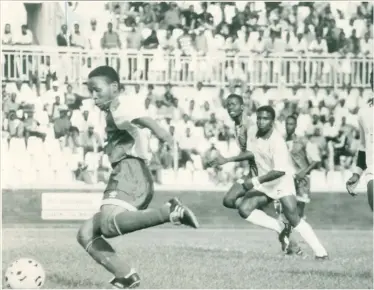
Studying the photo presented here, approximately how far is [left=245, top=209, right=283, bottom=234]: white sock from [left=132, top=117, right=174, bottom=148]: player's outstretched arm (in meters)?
2.78

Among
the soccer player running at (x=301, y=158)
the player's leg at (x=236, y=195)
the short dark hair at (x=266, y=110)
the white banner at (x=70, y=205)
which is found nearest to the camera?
the short dark hair at (x=266, y=110)

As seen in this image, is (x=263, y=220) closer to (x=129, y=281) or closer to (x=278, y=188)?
(x=278, y=188)

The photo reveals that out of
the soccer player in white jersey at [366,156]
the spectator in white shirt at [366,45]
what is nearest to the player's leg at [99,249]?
the soccer player in white jersey at [366,156]

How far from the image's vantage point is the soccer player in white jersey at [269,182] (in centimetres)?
986

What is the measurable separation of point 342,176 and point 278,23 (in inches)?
89.1

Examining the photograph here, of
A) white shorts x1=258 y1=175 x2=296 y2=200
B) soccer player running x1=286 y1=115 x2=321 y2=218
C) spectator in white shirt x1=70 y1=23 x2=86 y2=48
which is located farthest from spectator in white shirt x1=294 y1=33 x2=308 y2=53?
Answer: spectator in white shirt x1=70 y1=23 x2=86 y2=48


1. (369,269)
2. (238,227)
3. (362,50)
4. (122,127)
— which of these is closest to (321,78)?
(362,50)

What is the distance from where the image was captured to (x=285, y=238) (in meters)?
9.95

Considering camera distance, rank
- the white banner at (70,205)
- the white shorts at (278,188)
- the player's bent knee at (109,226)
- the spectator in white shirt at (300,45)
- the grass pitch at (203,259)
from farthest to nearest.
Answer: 1. the spectator in white shirt at (300,45)
2. the white banner at (70,205)
3. the white shorts at (278,188)
4. the grass pitch at (203,259)
5. the player's bent knee at (109,226)

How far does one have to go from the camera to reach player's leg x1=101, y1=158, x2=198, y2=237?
24.4ft

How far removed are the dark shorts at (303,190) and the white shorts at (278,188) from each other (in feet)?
5.33

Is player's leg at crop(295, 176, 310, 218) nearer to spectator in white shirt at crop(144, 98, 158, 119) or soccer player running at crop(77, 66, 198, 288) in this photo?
spectator in white shirt at crop(144, 98, 158, 119)

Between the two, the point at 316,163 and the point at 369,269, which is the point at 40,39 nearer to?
the point at 316,163

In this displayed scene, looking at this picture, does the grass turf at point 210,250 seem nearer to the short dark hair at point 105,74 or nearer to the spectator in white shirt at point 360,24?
the short dark hair at point 105,74
